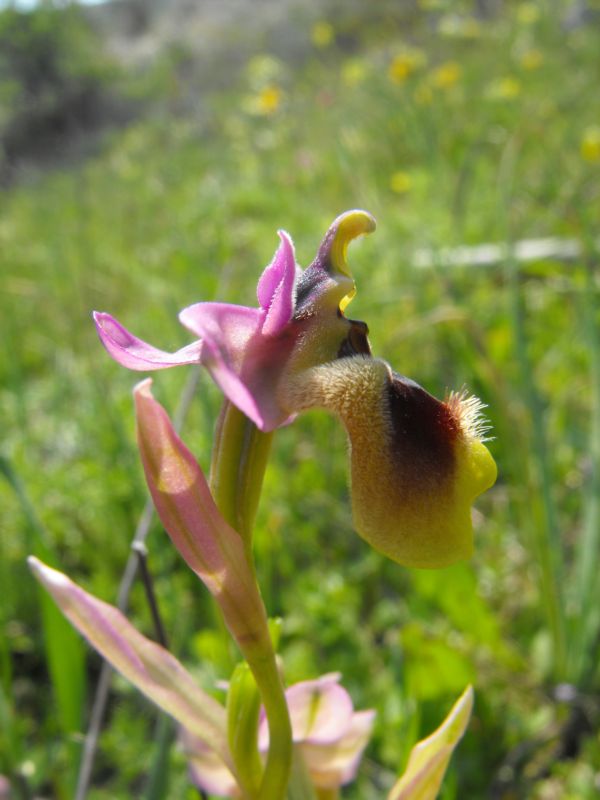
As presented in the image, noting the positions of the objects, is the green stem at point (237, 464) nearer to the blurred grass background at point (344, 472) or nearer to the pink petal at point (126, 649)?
the pink petal at point (126, 649)

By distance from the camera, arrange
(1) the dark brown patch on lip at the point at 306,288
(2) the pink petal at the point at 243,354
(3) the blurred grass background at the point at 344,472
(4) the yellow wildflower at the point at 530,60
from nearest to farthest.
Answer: (2) the pink petal at the point at 243,354
(1) the dark brown patch on lip at the point at 306,288
(3) the blurred grass background at the point at 344,472
(4) the yellow wildflower at the point at 530,60

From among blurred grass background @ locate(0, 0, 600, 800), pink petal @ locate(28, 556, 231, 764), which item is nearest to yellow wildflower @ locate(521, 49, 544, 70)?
blurred grass background @ locate(0, 0, 600, 800)

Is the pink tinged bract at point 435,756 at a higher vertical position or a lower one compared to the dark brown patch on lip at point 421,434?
lower

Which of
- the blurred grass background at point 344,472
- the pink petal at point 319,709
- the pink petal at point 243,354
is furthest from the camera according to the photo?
the blurred grass background at point 344,472

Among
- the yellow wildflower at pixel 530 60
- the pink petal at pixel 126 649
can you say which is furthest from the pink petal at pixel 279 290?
the yellow wildflower at pixel 530 60

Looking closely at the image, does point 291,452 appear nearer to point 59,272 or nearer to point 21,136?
point 59,272

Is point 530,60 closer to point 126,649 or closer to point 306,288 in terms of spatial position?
point 306,288

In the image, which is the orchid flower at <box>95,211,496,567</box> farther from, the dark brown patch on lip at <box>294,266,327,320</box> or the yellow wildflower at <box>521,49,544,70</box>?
the yellow wildflower at <box>521,49,544,70</box>

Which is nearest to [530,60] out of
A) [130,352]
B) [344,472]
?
[344,472]
